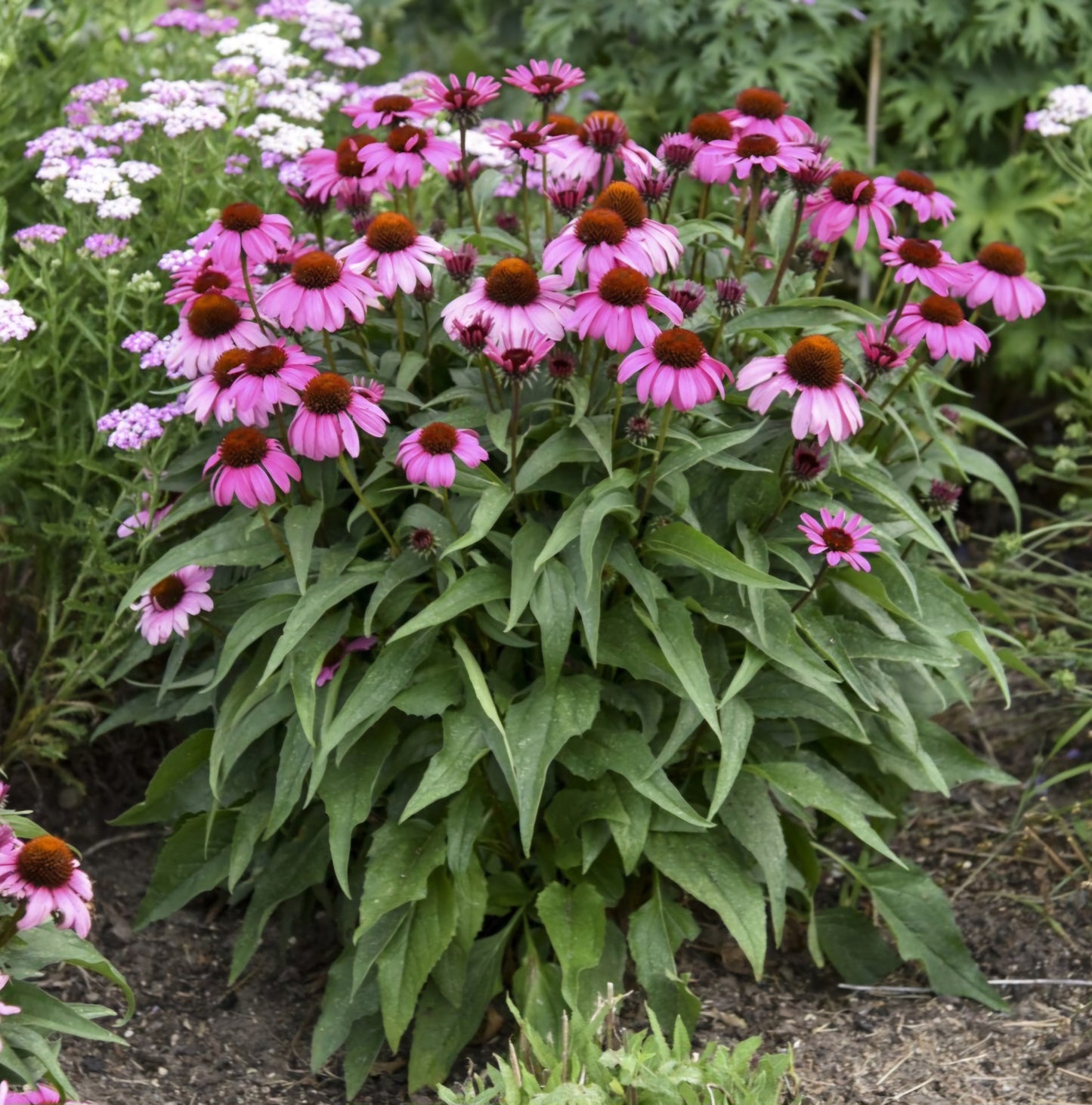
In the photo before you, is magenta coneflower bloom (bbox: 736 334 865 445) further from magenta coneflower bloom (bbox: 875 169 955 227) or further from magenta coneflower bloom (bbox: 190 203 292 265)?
magenta coneflower bloom (bbox: 190 203 292 265)

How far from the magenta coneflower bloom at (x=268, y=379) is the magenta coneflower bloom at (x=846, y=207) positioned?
0.96 metres

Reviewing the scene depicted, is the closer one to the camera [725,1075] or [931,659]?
[725,1075]

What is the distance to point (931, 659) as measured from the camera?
2600 millimetres

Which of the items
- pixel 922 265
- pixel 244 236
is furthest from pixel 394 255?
pixel 922 265

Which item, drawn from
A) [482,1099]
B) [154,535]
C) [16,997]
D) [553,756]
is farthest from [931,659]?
[16,997]

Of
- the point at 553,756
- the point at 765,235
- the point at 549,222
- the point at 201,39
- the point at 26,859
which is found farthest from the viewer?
the point at 201,39

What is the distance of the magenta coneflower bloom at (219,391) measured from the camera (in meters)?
2.39

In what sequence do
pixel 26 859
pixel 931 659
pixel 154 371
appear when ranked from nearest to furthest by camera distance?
pixel 26 859 → pixel 931 659 → pixel 154 371

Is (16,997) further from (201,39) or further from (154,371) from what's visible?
(201,39)

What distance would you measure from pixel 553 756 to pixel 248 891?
3.16 feet

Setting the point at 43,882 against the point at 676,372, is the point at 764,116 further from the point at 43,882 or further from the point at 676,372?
the point at 43,882

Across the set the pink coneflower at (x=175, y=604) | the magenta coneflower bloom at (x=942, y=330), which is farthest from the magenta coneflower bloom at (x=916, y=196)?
the pink coneflower at (x=175, y=604)

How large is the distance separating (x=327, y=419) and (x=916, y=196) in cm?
124

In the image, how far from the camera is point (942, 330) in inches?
101
